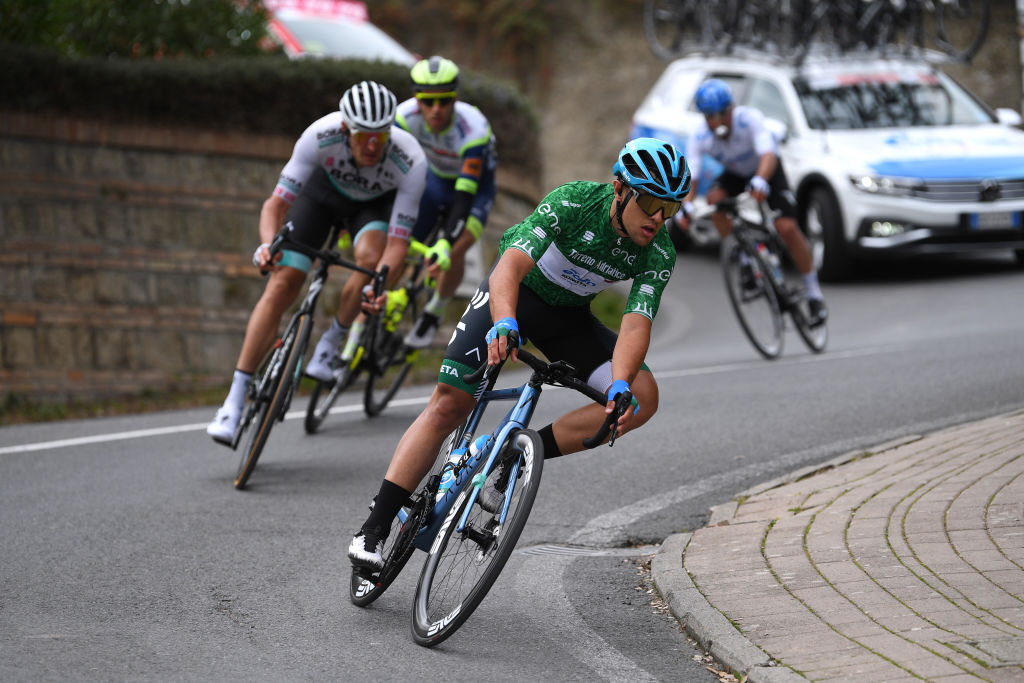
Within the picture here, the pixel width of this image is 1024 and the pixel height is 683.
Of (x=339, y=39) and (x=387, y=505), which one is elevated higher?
(x=387, y=505)

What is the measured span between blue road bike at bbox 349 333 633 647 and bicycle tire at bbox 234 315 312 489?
2340mm

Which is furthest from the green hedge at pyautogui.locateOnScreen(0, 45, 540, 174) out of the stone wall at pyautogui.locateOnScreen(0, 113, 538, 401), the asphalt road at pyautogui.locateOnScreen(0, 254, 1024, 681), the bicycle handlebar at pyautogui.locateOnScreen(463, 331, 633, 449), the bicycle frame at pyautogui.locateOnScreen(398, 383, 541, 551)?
the bicycle handlebar at pyautogui.locateOnScreen(463, 331, 633, 449)

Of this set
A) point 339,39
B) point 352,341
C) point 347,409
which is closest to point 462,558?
point 352,341

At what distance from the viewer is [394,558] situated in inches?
213

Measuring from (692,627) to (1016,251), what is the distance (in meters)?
12.8

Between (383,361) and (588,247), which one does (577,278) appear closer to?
(588,247)

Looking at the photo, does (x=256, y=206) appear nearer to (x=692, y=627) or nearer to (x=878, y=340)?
(x=878, y=340)

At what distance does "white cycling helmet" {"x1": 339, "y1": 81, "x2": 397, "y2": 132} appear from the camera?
24.9ft

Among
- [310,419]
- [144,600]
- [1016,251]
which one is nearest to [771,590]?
[144,600]

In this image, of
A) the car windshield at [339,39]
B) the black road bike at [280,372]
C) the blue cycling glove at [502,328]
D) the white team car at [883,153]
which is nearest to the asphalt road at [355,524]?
the black road bike at [280,372]

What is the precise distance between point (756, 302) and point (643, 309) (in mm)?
6921

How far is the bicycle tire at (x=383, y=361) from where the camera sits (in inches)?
370

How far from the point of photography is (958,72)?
80.2 ft

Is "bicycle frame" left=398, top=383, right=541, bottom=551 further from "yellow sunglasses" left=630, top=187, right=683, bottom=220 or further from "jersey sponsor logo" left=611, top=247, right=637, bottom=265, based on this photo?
"yellow sunglasses" left=630, top=187, right=683, bottom=220
